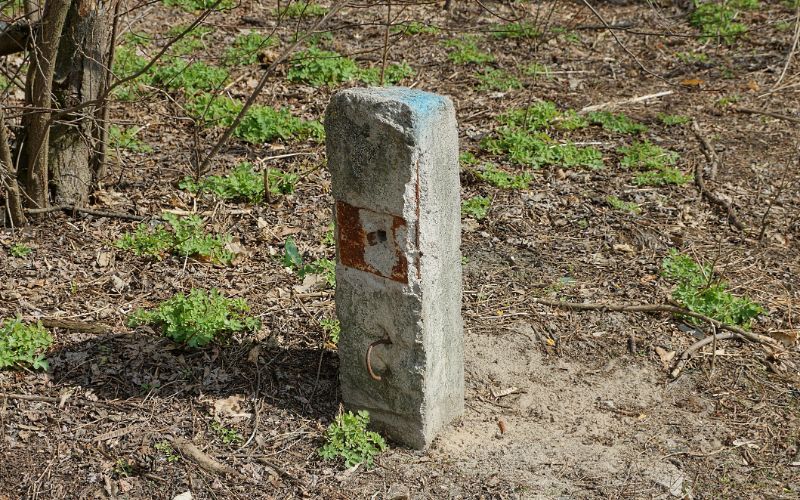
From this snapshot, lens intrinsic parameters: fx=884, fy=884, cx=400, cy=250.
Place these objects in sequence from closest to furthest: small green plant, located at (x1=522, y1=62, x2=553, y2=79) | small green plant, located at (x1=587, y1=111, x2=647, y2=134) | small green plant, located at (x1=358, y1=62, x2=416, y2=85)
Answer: small green plant, located at (x1=587, y1=111, x2=647, y2=134) < small green plant, located at (x1=358, y1=62, x2=416, y2=85) < small green plant, located at (x1=522, y1=62, x2=553, y2=79)

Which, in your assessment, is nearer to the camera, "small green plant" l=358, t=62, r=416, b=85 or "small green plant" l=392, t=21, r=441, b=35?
"small green plant" l=358, t=62, r=416, b=85

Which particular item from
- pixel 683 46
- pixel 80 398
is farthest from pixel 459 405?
pixel 683 46

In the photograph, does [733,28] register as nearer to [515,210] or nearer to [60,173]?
[515,210]

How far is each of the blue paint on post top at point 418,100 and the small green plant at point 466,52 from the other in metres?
4.75

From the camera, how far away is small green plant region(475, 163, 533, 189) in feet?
21.2

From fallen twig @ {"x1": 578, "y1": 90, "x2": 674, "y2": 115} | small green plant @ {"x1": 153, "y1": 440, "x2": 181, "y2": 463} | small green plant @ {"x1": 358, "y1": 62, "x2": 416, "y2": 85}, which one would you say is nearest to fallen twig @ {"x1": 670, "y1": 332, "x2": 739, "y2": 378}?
small green plant @ {"x1": 153, "y1": 440, "x2": 181, "y2": 463}

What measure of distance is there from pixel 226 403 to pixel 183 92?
11.8ft

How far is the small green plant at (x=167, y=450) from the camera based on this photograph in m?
3.95

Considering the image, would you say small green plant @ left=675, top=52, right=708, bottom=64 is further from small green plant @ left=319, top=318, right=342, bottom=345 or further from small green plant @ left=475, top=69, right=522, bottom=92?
small green plant @ left=319, top=318, right=342, bottom=345

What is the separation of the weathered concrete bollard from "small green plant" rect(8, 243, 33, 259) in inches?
90.2

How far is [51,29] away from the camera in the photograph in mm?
5012

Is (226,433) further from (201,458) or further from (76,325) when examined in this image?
(76,325)

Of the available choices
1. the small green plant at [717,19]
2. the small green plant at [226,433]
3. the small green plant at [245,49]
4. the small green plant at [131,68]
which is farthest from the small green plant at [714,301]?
the small green plant at [717,19]

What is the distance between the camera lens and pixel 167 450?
4000 millimetres
